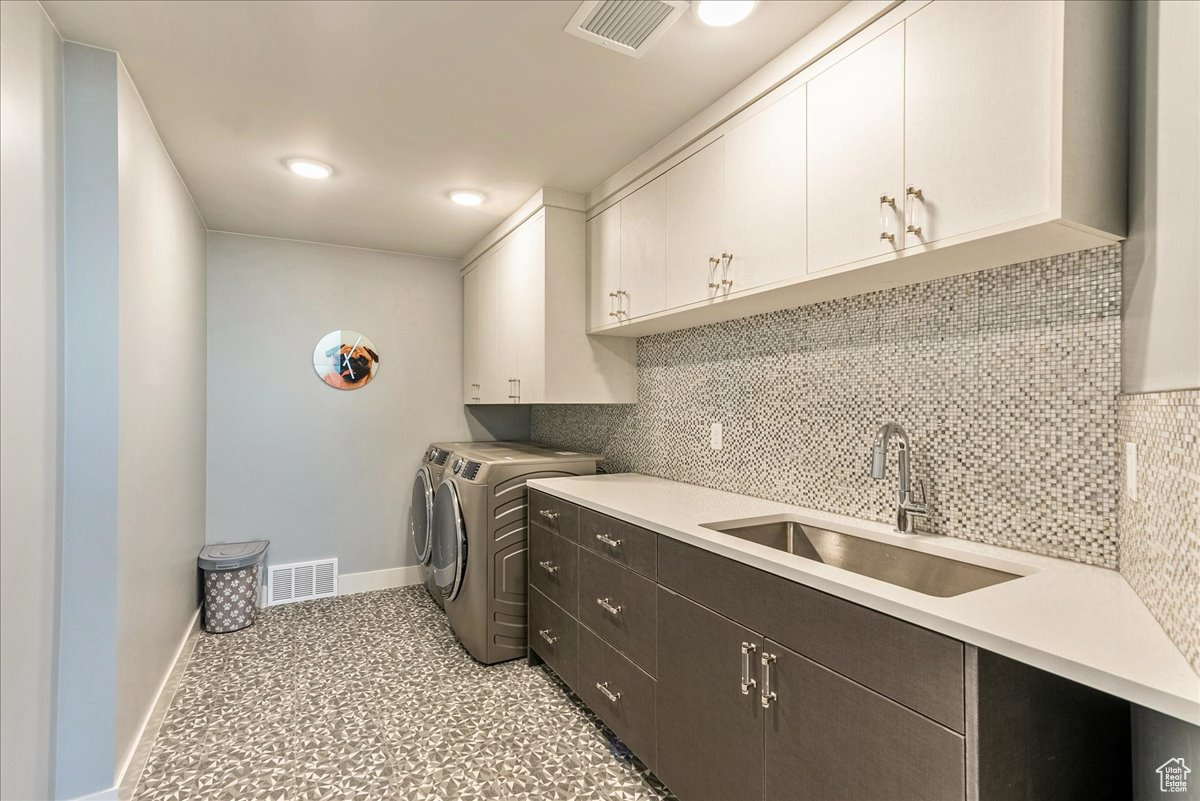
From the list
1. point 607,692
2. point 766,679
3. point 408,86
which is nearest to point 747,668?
point 766,679

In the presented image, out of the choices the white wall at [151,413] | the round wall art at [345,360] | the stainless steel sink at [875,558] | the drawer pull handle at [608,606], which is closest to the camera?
the stainless steel sink at [875,558]

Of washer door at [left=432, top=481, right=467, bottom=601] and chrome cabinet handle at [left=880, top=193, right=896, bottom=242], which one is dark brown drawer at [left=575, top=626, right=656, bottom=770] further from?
chrome cabinet handle at [left=880, top=193, right=896, bottom=242]

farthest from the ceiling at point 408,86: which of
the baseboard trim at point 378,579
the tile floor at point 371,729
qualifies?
the baseboard trim at point 378,579

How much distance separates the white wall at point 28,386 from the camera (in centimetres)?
137

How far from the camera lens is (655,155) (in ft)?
7.93

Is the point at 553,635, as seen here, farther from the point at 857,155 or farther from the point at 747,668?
the point at 857,155

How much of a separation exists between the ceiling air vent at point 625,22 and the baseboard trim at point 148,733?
2.70m

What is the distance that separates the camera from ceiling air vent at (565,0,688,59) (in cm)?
156

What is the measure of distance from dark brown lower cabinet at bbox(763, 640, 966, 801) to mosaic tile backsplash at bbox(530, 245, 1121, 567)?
0.70m

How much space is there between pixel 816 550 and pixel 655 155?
1.69 metres

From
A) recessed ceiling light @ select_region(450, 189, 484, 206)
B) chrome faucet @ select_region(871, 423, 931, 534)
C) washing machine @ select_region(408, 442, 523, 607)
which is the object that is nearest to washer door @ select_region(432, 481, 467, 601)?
washing machine @ select_region(408, 442, 523, 607)

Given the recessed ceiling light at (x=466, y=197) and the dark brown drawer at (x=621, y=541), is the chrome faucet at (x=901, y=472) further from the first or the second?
the recessed ceiling light at (x=466, y=197)

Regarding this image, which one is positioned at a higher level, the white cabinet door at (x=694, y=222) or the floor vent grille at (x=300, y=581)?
the white cabinet door at (x=694, y=222)

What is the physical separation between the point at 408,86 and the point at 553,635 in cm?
226
